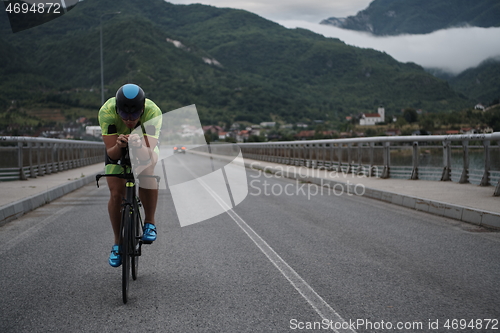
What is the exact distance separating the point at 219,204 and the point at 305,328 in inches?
326

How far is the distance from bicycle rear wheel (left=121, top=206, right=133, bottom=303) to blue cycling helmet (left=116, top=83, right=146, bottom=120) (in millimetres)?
896

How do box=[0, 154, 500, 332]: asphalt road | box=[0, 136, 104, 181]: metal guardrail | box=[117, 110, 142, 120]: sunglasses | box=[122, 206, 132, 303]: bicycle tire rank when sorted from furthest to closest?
box=[0, 136, 104, 181]: metal guardrail
box=[117, 110, 142, 120]: sunglasses
box=[122, 206, 132, 303]: bicycle tire
box=[0, 154, 500, 332]: asphalt road

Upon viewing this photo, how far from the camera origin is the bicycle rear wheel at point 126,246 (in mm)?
4598

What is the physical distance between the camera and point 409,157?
1680 cm

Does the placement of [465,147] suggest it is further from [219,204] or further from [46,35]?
[46,35]

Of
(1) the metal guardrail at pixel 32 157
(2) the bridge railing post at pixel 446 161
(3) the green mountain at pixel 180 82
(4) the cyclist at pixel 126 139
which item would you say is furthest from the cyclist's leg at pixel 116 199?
(3) the green mountain at pixel 180 82

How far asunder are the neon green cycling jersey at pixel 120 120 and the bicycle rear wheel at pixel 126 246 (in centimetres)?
81

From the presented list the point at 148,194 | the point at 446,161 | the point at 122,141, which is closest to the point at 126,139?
the point at 122,141

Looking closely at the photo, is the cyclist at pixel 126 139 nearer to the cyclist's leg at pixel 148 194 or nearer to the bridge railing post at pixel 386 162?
the cyclist's leg at pixel 148 194

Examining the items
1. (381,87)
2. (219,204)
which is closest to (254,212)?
(219,204)

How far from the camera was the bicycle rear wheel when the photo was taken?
15.1 feet

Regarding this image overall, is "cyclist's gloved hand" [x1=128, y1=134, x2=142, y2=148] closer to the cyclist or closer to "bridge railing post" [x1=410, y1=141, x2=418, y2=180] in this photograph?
the cyclist

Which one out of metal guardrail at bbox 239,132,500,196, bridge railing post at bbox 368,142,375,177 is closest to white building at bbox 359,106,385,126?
metal guardrail at bbox 239,132,500,196

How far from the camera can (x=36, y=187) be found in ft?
47.8
